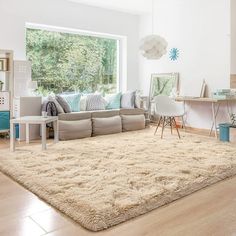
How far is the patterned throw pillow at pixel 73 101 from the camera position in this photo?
541cm

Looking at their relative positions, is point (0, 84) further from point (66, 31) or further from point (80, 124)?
point (66, 31)

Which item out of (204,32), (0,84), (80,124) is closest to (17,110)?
(0,84)

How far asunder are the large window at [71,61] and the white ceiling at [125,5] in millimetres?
744

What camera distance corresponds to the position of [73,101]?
5469mm

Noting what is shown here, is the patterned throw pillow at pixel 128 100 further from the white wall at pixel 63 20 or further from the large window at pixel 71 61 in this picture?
the white wall at pixel 63 20

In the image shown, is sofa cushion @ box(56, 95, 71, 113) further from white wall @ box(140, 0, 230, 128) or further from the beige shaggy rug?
white wall @ box(140, 0, 230, 128)

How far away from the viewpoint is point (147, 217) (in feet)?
6.89

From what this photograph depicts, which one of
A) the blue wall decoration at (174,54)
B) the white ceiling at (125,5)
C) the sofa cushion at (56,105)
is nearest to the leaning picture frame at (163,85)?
the blue wall decoration at (174,54)

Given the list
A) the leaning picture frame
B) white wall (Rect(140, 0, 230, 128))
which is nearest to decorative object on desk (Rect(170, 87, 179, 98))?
the leaning picture frame

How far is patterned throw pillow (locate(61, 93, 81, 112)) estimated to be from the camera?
541cm

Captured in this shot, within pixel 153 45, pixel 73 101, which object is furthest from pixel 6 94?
pixel 153 45

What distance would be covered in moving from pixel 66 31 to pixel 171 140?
131 inches

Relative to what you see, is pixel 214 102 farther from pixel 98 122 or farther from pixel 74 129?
pixel 74 129

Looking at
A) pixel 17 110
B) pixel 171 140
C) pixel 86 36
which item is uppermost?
pixel 86 36
